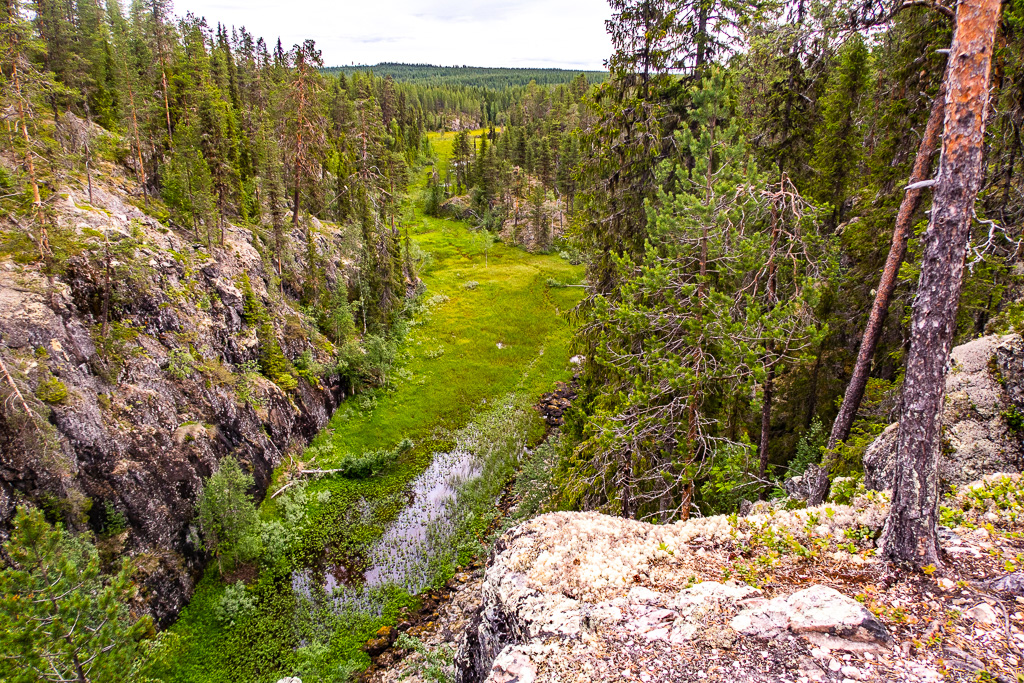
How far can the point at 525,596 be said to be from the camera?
6824 millimetres

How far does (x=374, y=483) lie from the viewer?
2277 centimetres

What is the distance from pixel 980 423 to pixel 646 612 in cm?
615

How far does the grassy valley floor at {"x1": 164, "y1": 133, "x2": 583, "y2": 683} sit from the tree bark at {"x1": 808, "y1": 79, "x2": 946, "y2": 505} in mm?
8196

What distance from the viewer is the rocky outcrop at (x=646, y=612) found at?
477 centimetres

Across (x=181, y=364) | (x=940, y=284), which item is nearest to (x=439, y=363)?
(x=181, y=364)

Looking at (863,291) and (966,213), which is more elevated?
(966,213)

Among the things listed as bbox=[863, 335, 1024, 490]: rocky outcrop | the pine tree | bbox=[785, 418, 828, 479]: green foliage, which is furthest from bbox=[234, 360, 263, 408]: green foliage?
the pine tree

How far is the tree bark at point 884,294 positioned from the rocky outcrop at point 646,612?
2761 mm

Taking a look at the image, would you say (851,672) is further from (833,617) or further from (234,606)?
(234,606)

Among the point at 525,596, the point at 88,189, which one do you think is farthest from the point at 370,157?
the point at 525,596

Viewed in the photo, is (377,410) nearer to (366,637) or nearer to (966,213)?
(366,637)

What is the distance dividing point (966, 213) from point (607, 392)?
29.2 ft

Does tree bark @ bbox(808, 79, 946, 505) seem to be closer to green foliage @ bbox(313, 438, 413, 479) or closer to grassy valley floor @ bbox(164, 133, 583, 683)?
grassy valley floor @ bbox(164, 133, 583, 683)

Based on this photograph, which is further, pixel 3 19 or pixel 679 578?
pixel 3 19
